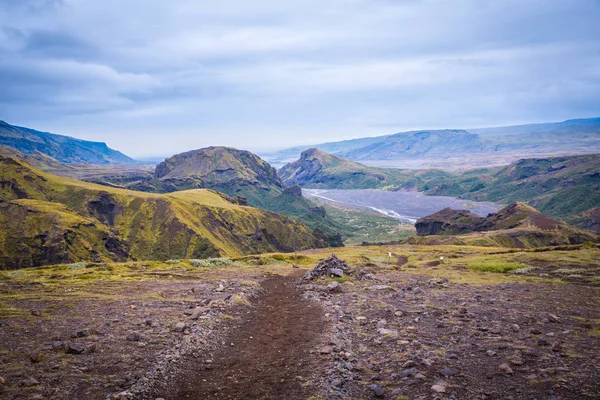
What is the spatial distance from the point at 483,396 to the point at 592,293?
70.7 ft

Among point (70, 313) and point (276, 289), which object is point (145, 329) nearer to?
point (70, 313)

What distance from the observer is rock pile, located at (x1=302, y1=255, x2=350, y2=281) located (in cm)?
4116

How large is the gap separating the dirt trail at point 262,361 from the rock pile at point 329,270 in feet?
42.6

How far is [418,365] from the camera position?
15383 mm

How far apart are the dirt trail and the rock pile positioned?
13.0 meters

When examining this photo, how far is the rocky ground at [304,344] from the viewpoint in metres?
13.9

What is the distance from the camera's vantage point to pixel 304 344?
2003 cm

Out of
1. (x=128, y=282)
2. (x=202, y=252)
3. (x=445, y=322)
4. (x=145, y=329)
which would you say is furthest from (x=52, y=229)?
(x=445, y=322)

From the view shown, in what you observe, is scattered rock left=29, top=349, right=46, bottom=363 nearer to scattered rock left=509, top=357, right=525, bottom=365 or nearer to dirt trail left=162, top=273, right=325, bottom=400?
dirt trail left=162, top=273, right=325, bottom=400

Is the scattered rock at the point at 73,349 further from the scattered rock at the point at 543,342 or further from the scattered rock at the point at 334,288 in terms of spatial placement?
the scattered rock at the point at 334,288

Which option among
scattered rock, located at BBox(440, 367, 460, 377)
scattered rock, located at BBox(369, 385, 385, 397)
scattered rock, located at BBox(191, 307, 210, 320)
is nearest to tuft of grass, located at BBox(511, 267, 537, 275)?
scattered rock, located at BBox(440, 367, 460, 377)

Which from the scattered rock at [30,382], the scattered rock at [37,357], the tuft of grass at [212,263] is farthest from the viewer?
the tuft of grass at [212,263]

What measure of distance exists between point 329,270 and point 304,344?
22025 millimetres

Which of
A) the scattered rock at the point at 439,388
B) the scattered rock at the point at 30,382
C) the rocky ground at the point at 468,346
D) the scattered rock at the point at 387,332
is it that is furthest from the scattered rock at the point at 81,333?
the scattered rock at the point at 439,388
